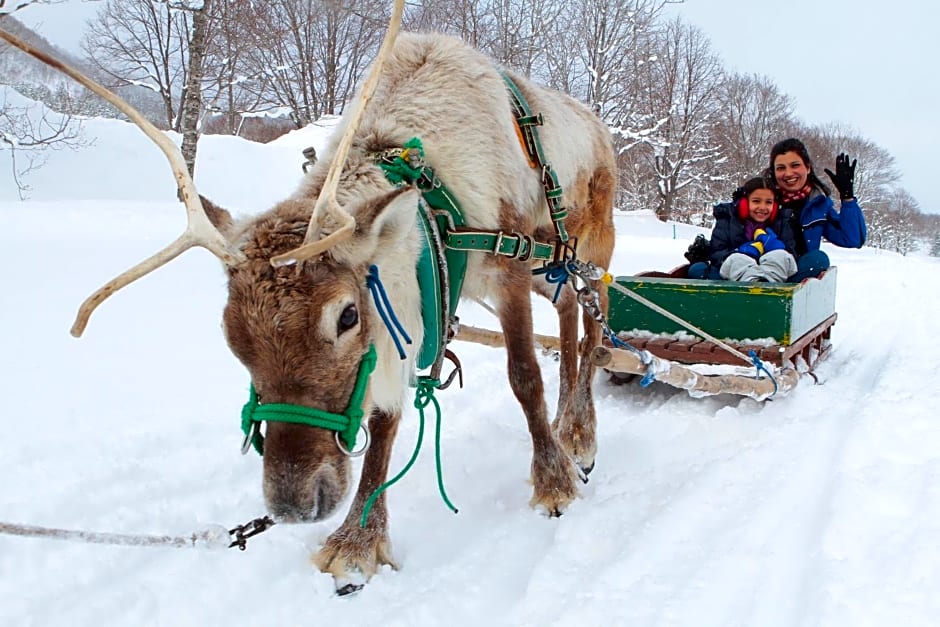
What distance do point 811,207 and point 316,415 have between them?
5540mm

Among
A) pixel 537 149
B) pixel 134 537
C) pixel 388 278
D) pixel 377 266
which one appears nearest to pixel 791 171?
pixel 537 149

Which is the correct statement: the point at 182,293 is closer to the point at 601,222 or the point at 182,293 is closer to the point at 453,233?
the point at 601,222

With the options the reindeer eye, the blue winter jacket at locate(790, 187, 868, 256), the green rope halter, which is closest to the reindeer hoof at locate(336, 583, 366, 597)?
the green rope halter

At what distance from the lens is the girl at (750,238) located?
19.1ft

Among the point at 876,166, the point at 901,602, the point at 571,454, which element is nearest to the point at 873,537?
the point at 901,602

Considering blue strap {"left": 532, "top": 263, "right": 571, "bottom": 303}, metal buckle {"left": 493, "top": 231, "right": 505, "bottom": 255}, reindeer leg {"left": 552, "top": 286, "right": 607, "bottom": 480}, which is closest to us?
metal buckle {"left": 493, "top": 231, "right": 505, "bottom": 255}

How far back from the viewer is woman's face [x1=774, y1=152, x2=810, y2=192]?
632 cm

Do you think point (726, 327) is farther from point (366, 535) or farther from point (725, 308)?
point (366, 535)

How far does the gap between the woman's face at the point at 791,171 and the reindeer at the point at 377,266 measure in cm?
272

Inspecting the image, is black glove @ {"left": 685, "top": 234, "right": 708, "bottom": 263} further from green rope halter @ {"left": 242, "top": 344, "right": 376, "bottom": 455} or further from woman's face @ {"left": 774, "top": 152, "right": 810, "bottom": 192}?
green rope halter @ {"left": 242, "top": 344, "right": 376, "bottom": 455}

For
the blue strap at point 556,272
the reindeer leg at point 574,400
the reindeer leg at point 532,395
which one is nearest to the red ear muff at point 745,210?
the reindeer leg at point 574,400

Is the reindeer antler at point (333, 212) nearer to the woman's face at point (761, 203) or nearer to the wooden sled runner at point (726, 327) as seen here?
the wooden sled runner at point (726, 327)

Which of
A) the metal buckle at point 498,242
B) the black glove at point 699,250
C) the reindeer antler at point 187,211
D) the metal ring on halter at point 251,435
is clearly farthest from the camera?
the black glove at point 699,250

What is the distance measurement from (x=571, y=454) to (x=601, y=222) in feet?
5.86
